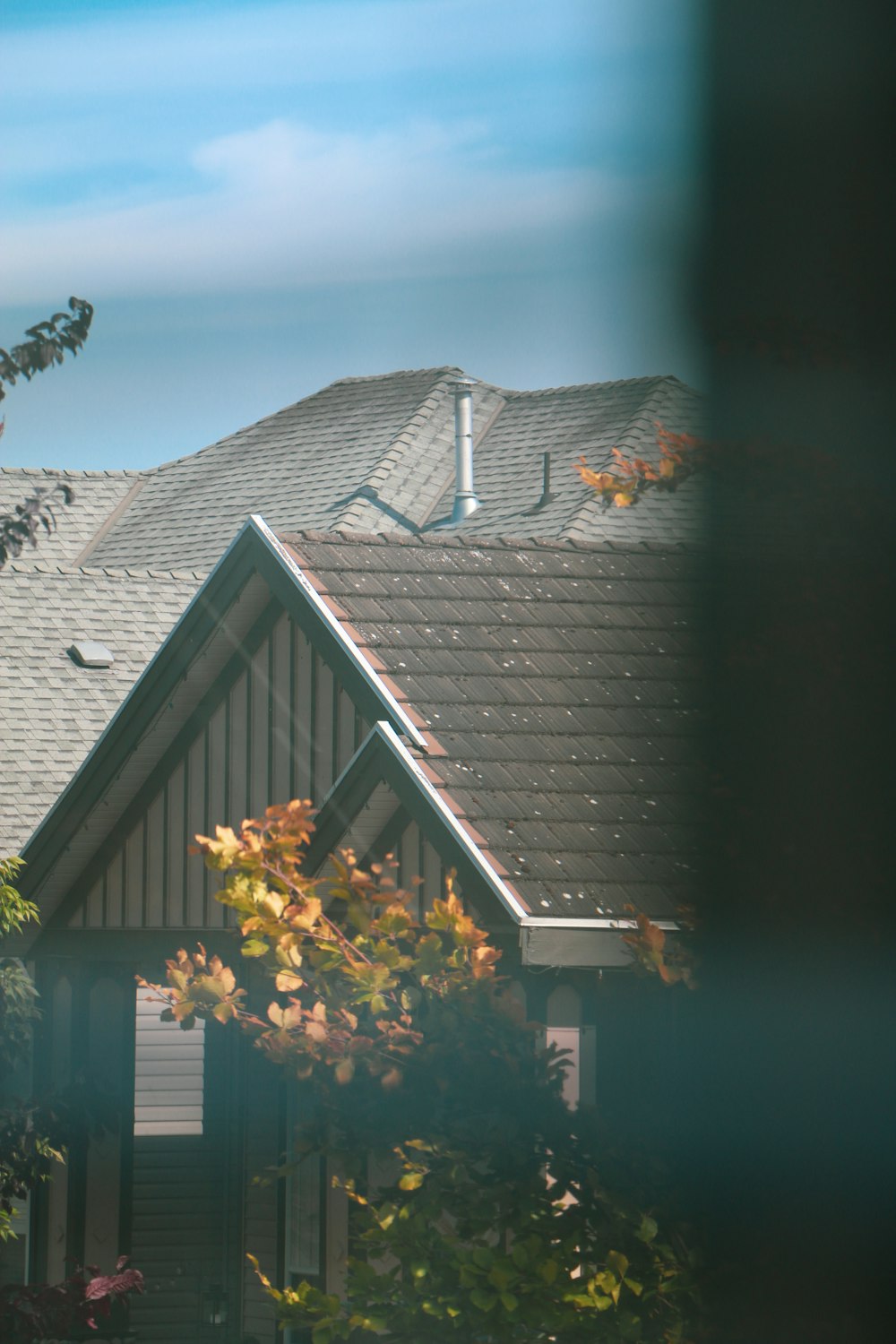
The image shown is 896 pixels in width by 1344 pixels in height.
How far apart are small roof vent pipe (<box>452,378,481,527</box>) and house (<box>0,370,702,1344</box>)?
3144 mm

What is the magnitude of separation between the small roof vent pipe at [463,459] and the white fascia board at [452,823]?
1249 centimetres

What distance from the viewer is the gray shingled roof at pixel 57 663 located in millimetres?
15625

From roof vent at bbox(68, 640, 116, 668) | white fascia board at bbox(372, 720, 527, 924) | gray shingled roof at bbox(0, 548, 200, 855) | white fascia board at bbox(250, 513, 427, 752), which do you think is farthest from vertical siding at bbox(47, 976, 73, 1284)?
roof vent at bbox(68, 640, 116, 668)

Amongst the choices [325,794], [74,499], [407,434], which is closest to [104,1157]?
[325,794]

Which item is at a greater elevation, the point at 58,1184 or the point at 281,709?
the point at 281,709

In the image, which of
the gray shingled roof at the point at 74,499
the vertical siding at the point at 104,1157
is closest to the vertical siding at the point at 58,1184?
the vertical siding at the point at 104,1157

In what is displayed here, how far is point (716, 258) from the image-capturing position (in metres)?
2.83

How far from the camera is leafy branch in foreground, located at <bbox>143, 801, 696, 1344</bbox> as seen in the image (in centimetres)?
482

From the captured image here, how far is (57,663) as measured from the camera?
17.2 metres

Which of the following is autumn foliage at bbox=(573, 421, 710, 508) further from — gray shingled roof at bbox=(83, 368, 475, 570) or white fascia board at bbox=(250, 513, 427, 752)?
gray shingled roof at bbox=(83, 368, 475, 570)

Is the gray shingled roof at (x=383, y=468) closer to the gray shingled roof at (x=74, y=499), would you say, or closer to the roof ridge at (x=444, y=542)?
the gray shingled roof at (x=74, y=499)

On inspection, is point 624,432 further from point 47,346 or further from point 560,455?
point 47,346

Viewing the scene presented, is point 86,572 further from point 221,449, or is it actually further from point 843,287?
point 843,287

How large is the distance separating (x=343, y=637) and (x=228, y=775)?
6.51 feet
